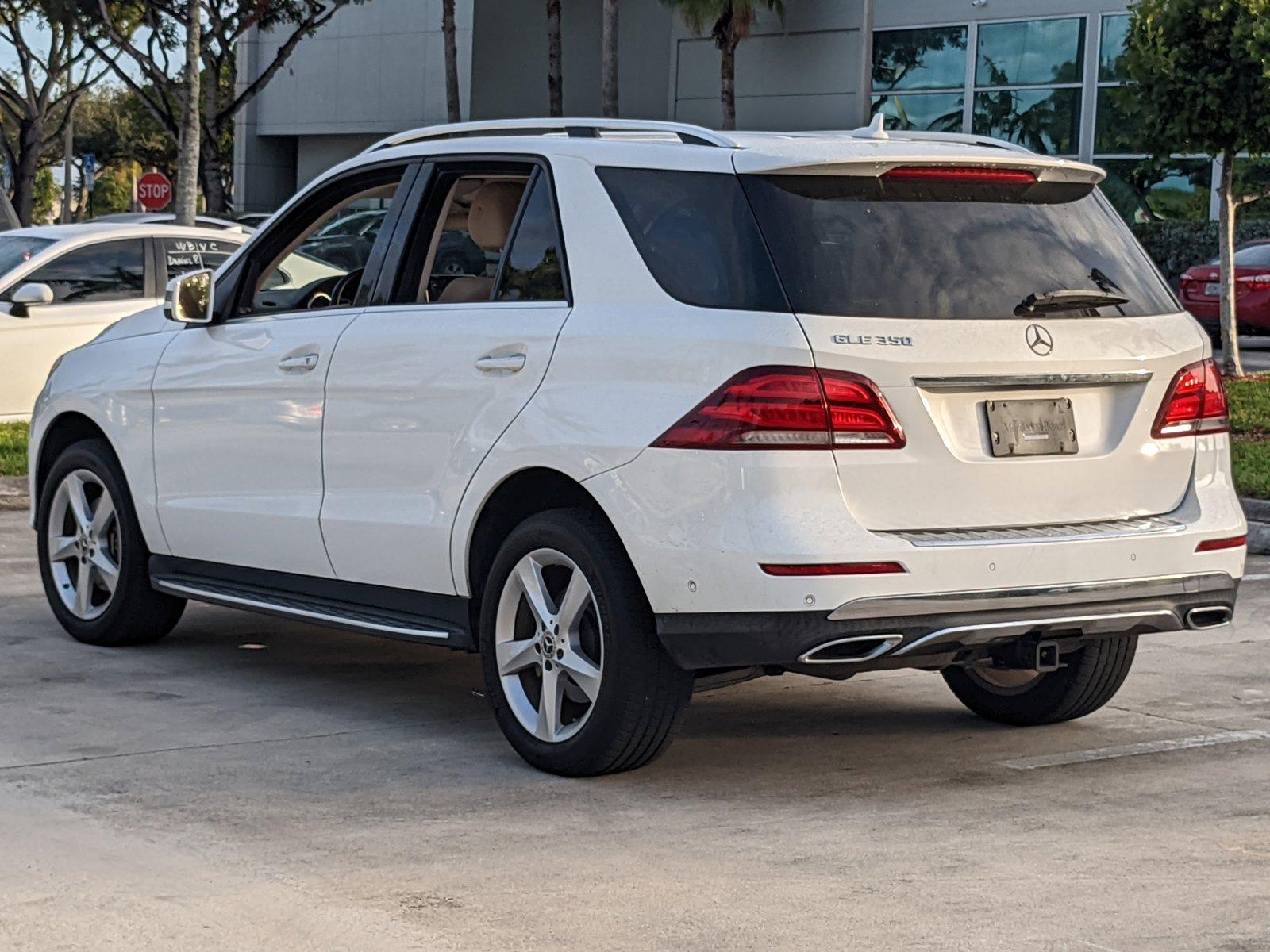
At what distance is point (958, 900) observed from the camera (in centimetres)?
467

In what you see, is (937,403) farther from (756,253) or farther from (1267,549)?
(1267,549)

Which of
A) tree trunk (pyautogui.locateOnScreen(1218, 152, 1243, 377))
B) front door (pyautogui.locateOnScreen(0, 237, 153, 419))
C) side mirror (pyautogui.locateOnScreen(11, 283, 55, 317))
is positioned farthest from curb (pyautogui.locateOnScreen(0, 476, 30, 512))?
tree trunk (pyautogui.locateOnScreen(1218, 152, 1243, 377))

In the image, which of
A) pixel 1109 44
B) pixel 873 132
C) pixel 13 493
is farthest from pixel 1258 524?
pixel 1109 44

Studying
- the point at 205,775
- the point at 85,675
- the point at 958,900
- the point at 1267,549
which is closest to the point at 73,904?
the point at 205,775

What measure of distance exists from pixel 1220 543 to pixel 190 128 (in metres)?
18.3

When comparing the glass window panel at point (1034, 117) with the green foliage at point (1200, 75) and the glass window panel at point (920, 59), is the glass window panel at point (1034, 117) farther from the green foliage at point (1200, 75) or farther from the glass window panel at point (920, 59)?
the green foliage at point (1200, 75)

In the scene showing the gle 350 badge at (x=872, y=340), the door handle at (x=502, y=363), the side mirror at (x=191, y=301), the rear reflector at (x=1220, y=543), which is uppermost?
the gle 350 badge at (x=872, y=340)

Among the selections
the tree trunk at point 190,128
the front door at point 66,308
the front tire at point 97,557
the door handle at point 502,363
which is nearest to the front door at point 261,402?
the front tire at point 97,557

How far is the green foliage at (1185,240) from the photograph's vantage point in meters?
33.9

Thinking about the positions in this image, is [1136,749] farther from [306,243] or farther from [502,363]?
[306,243]

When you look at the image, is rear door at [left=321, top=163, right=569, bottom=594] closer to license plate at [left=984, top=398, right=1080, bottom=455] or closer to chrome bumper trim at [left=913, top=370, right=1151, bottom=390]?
chrome bumper trim at [left=913, top=370, right=1151, bottom=390]

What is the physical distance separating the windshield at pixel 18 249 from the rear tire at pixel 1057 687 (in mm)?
9369

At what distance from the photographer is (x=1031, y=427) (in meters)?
5.56

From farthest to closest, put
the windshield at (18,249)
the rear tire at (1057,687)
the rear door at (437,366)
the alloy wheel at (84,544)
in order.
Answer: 1. the windshield at (18,249)
2. the alloy wheel at (84,544)
3. the rear tire at (1057,687)
4. the rear door at (437,366)
